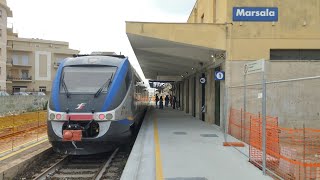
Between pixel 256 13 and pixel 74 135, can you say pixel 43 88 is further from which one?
pixel 74 135

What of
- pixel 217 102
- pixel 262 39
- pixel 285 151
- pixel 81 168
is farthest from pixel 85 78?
pixel 217 102

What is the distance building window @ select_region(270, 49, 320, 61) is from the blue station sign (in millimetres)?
1355

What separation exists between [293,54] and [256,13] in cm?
226

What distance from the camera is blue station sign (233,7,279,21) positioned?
51.6 ft

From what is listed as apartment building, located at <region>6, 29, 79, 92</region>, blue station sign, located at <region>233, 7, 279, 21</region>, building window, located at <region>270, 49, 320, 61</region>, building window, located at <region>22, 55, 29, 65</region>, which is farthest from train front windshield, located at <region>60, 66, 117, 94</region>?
building window, located at <region>22, 55, 29, 65</region>

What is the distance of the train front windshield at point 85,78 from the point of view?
12.0m

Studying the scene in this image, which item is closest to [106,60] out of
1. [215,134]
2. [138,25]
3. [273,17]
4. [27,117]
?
[138,25]

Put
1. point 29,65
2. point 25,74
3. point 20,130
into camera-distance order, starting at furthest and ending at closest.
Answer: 1. point 29,65
2. point 25,74
3. point 20,130

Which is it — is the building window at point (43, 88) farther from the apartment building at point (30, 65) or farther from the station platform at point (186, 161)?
the station platform at point (186, 161)

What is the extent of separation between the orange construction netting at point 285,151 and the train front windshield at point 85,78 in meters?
4.56

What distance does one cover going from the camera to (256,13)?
15.7 meters

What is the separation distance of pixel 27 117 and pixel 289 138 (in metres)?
16.2

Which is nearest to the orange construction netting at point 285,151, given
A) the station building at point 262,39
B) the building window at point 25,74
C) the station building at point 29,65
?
the station building at point 262,39

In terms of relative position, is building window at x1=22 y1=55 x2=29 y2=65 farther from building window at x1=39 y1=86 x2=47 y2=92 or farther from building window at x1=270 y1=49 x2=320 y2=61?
building window at x1=270 y1=49 x2=320 y2=61
